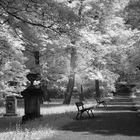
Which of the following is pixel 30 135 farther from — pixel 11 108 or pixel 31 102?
pixel 11 108

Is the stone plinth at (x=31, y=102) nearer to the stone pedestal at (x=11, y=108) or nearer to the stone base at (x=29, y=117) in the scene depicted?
the stone base at (x=29, y=117)

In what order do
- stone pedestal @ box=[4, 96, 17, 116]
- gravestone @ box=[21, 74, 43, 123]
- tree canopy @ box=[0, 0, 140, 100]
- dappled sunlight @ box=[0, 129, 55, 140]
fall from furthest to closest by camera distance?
stone pedestal @ box=[4, 96, 17, 116] → gravestone @ box=[21, 74, 43, 123] → tree canopy @ box=[0, 0, 140, 100] → dappled sunlight @ box=[0, 129, 55, 140]

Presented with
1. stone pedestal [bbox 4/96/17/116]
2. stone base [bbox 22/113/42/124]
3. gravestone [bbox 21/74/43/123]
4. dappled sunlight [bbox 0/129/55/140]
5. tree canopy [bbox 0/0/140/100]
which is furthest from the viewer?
stone pedestal [bbox 4/96/17/116]

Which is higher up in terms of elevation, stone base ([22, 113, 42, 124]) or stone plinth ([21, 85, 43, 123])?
stone plinth ([21, 85, 43, 123])

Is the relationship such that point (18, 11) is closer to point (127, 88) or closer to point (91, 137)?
point (91, 137)

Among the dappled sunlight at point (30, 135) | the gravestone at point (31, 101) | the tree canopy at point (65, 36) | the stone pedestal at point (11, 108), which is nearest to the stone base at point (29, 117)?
the gravestone at point (31, 101)

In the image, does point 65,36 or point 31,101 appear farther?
point 31,101

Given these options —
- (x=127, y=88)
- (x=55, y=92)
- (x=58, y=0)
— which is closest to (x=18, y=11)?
(x=58, y=0)

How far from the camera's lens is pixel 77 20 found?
15.6 metres

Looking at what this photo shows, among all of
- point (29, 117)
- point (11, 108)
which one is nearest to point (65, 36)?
point (29, 117)

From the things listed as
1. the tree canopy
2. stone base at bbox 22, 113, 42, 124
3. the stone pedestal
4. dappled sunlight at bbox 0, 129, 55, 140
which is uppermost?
→ the tree canopy

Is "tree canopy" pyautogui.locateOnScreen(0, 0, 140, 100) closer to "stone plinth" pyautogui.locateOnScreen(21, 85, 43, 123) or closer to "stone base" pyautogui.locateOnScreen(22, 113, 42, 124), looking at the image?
"stone plinth" pyautogui.locateOnScreen(21, 85, 43, 123)

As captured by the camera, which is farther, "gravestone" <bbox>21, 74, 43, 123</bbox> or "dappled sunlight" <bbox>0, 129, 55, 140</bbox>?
"gravestone" <bbox>21, 74, 43, 123</bbox>

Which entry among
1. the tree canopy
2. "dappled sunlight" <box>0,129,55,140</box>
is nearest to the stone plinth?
the tree canopy
